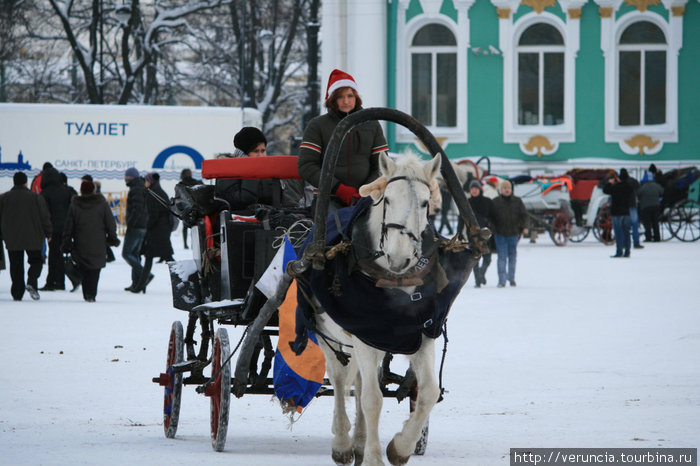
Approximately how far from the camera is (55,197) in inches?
747

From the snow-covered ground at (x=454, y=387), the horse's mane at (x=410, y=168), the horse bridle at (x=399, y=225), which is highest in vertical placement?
the horse's mane at (x=410, y=168)

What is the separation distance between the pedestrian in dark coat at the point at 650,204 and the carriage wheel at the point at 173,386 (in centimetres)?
2277

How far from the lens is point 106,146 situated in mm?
31781

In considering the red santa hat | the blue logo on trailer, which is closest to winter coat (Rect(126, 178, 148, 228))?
the red santa hat

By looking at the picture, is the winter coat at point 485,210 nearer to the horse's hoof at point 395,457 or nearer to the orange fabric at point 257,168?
the orange fabric at point 257,168

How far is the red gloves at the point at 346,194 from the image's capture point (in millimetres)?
6383

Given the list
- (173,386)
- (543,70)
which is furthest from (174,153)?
(173,386)

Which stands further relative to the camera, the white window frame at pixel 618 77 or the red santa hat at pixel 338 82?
the white window frame at pixel 618 77

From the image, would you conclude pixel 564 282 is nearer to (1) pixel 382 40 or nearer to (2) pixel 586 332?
(2) pixel 586 332

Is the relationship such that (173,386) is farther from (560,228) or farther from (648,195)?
(648,195)

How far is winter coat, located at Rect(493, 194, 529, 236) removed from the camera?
19.2m

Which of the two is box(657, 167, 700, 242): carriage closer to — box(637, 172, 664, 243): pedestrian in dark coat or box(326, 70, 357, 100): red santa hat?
box(637, 172, 664, 243): pedestrian in dark coat

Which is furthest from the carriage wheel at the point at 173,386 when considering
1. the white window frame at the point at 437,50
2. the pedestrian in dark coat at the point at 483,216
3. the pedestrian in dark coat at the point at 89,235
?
the white window frame at the point at 437,50

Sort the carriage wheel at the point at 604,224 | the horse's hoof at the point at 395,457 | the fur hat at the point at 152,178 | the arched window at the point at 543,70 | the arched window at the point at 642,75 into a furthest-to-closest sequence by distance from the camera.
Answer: the arched window at the point at 543,70, the arched window at the point at 642,75, the carriage wheel at the point at 604,224, the fur hat at the point at 152,178, the horse's hoof at the point at 395,457
